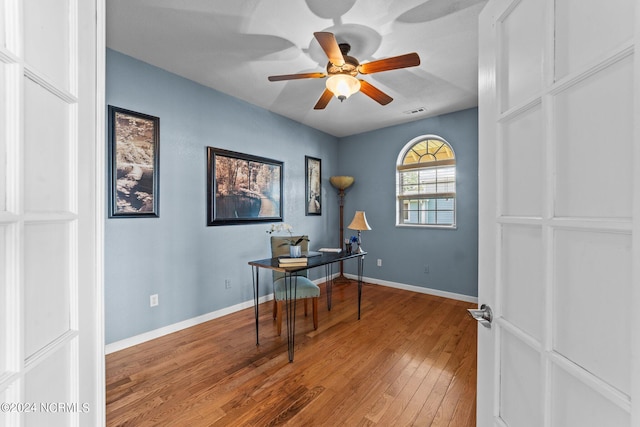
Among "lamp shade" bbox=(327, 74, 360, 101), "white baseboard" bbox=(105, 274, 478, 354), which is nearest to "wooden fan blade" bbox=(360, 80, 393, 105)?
"lamp shade" bbox=(327, 74, 360, 101)

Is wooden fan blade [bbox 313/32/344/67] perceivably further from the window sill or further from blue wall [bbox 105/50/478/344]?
the window sill

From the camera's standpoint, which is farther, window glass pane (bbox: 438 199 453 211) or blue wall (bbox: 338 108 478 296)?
window glass pane (bbox: 438 199 453 211)

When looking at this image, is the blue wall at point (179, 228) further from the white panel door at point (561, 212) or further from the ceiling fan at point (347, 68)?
the white panel door at point (561, 212)

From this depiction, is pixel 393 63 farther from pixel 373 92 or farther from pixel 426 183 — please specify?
pixel 426 183

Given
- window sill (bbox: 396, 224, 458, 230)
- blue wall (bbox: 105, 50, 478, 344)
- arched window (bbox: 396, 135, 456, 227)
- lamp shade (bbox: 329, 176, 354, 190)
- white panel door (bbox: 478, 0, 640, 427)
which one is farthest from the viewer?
lamp shade (bbox: 329, 176, 354, 190)

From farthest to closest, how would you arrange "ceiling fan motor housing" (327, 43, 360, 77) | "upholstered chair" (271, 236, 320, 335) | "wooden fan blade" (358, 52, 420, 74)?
"upholstered chair" (271, 236, 320, 335) → "ceiling fan motor housing" (327, 43, 360, 77) → "wooden fan blade" (358, 52, 420, 74)

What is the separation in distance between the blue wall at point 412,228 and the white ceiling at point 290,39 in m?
0.78

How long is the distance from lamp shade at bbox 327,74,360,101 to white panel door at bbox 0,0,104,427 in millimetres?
1554

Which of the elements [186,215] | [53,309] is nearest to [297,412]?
[53,309]

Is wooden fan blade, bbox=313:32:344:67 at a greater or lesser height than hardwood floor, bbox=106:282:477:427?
greater

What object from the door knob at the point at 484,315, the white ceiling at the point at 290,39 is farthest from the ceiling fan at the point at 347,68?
the door knob at the point at 484,315

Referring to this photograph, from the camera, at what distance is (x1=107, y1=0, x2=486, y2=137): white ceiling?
6.01ft

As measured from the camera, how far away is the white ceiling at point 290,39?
1.83 meters

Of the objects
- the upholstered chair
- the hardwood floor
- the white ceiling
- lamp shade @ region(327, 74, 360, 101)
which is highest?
the white ceiling
